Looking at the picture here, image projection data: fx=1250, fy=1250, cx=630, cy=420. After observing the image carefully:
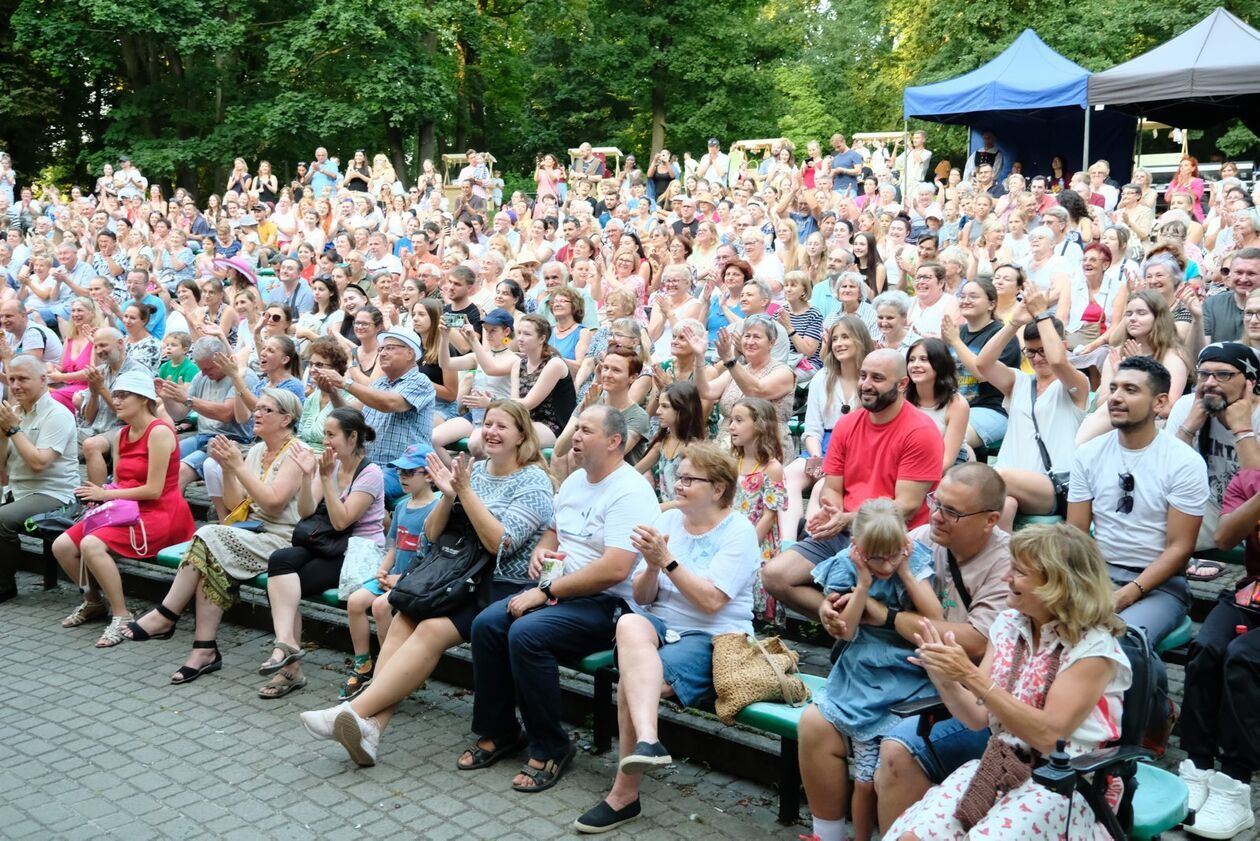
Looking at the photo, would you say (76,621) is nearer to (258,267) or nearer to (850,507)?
(850,507)

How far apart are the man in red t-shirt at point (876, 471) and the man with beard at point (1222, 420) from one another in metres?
1.07

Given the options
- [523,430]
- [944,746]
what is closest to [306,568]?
[523,430]

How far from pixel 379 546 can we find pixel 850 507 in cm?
240

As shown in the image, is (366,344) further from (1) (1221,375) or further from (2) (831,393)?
(1) (1221,375)

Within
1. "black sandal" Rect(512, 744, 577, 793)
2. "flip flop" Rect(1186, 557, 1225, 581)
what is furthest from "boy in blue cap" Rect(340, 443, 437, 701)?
"flip flop" Rect(1186, 557, 1225, 581)

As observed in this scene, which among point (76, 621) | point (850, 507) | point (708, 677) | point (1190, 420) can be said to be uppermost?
point (1190, 420)

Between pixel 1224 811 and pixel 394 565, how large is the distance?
12.0 feet

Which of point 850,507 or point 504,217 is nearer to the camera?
point 850,507

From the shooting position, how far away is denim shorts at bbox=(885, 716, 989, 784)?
3900mm

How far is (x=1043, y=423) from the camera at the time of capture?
6.03 metres

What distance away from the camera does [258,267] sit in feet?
56.6

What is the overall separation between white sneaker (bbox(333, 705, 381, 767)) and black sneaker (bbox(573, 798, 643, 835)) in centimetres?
103

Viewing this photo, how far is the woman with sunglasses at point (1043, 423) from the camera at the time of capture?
18.5 ft

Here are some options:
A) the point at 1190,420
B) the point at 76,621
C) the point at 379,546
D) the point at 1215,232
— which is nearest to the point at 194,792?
the point at 379,546
